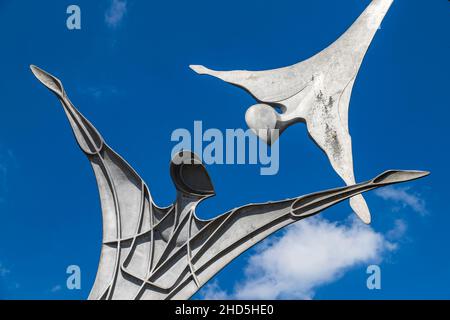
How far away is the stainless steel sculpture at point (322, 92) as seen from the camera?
16.9 meters

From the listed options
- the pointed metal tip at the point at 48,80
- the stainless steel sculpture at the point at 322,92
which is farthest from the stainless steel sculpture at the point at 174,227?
the stainless steel sculpture at the point at 322,92

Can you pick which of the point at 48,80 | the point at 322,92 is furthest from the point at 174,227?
the point at 322,92

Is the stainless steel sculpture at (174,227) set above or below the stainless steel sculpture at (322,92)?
below

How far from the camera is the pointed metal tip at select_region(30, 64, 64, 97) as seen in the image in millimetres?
16359

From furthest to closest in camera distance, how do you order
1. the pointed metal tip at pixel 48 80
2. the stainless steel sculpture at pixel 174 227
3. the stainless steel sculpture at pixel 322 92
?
the stainless steel sculpture at pixel 322 92 → the pointed metal tip at pixel 48 80 → the stainless steel sculpture at pixel 174 227

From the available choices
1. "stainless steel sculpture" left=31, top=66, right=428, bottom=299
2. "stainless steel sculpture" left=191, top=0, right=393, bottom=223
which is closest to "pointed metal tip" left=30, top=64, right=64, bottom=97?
"stainless steel sculpture" left=31, top=66, right=428, bottom=299

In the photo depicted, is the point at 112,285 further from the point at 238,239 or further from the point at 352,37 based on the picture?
the point at 352,37

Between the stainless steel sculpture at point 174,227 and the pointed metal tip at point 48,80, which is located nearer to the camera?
the stainless steel sculpture at point 174,227

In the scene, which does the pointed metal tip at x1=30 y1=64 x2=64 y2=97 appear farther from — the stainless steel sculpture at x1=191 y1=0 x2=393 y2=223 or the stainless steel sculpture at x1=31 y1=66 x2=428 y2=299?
the stainless steel sculpture at x1=191 y1=0 x2=393 y2=223

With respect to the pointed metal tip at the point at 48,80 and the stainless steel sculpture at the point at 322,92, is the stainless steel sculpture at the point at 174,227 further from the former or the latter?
the stainless steel sculpture at the point at 322,92

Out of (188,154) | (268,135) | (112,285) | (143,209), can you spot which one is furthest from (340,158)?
(112,285)

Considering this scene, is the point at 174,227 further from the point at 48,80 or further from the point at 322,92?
the point at 322,92

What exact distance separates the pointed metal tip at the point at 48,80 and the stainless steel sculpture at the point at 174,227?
137 cm

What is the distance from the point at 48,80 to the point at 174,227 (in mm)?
4987
